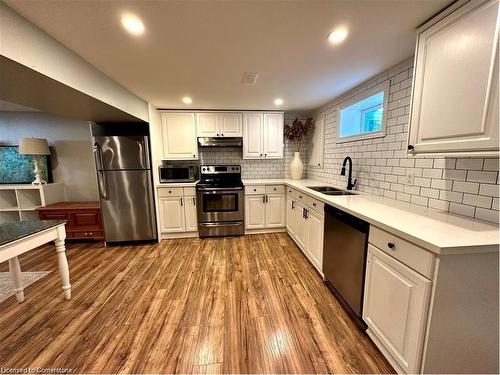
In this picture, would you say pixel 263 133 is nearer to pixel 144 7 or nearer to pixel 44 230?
pixel 144 7

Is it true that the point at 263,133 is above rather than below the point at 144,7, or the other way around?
below

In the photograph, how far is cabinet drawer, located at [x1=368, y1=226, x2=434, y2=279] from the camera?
3.21 ft

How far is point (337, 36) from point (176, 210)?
10.3 ft

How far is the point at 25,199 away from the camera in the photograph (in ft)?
10.9

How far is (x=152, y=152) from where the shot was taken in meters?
3.13

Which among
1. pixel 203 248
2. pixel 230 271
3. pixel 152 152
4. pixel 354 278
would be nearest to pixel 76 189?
pixel 152 152

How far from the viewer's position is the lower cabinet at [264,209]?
3.45m

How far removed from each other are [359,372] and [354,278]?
22.8 inches

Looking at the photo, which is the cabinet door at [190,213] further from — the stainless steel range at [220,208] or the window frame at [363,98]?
the window frame at [363,98]

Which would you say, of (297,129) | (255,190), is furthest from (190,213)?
(297,129)

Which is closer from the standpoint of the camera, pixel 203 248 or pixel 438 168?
pixel 438 168

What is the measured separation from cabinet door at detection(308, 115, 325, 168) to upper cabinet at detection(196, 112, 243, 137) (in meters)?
1.43

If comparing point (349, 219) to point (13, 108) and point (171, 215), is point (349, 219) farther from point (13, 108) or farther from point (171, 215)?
point (13, 108)

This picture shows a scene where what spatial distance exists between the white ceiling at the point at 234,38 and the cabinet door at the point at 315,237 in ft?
5.23
